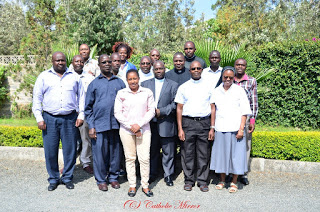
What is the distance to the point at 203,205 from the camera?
4.15 metres

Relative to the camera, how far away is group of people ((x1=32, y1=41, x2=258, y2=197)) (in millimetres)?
4500

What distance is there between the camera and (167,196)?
4.48m

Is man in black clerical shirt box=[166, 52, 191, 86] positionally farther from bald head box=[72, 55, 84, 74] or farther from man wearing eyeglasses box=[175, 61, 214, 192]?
bald head box=[72, 55, 84, 74]

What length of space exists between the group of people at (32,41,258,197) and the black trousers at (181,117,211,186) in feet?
0.05

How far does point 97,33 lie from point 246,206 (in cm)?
1726

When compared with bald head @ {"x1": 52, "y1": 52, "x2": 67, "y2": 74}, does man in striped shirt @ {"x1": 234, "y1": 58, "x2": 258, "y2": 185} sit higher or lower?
lower

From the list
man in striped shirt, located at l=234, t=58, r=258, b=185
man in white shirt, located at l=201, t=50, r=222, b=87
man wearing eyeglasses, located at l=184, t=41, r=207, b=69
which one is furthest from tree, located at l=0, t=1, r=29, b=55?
man in striped shirt, located at l=234, t=58, r=258, b=185

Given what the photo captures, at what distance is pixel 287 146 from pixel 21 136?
5699 mm

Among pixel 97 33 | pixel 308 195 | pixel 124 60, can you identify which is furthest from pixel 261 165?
pixel 97 33

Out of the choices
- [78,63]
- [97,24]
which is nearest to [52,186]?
[78,63]

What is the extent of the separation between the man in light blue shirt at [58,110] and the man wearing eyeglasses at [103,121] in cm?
31

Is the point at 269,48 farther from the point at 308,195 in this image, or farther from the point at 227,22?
the point at 227,22

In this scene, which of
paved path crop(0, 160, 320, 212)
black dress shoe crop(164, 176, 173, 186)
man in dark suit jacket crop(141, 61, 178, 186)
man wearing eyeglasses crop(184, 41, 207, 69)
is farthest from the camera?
man wearing eyeglasses crop(184, 41, 207, 69)

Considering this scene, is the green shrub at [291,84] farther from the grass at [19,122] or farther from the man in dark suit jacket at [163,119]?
the grass at [19,122]
